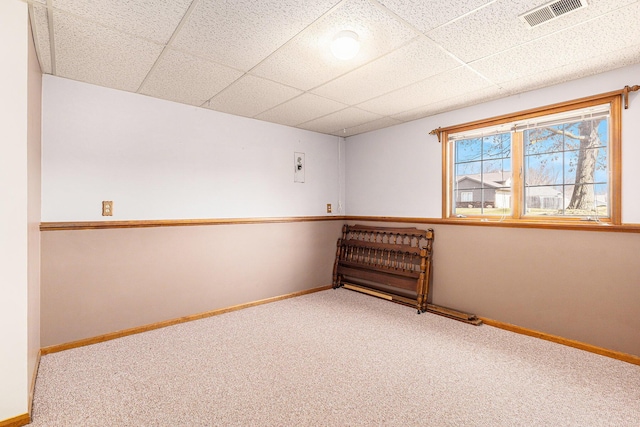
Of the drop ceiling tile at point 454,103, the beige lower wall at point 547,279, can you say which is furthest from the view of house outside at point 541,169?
the drop ceiling tile at point 454,103

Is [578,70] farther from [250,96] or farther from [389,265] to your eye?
[250,96]

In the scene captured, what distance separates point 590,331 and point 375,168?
2814 mm

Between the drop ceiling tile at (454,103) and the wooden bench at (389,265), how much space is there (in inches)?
53.8

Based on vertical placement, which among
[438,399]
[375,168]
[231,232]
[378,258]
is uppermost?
[375,168]

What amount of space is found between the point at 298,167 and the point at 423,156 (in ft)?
5.37

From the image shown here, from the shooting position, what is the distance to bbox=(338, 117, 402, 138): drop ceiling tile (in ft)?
13.0

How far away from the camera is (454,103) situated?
3309 mm

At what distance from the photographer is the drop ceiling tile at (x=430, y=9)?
1688mm

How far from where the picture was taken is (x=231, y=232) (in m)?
3.64

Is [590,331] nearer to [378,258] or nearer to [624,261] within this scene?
[624,261]

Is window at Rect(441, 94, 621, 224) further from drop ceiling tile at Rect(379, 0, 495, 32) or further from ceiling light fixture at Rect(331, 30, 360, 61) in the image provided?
ceiling light fixture at Rect(331, 30, 360, 61)

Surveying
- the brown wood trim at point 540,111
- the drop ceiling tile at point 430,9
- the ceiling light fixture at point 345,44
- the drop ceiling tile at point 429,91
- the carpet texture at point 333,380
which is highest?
the drop ceiling tile at point 429,91
